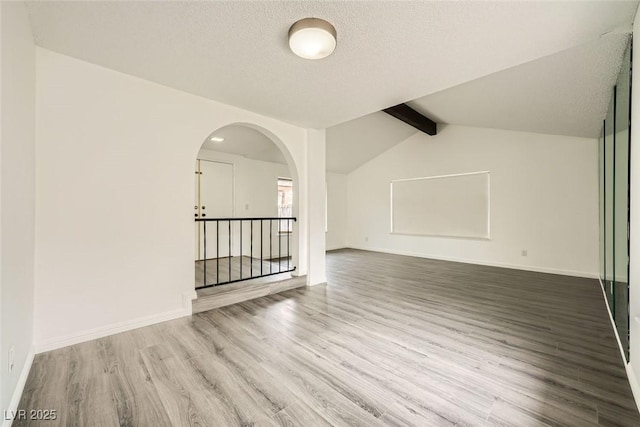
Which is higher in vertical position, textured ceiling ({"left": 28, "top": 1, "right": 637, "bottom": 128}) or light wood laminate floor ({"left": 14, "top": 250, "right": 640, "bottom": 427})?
textured ceiling ({"left": 28, "top": 1, "right": 637, "bottom": 128})

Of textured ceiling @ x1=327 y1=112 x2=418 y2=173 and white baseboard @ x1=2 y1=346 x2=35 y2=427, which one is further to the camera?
textured ceiling @ x1=327 y1=112 x2=418 y2=173

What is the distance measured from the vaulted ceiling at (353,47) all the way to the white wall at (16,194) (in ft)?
1.04

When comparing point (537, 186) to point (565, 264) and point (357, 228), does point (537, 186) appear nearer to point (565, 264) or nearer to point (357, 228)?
point (565, 264)

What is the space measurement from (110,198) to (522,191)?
6.16m

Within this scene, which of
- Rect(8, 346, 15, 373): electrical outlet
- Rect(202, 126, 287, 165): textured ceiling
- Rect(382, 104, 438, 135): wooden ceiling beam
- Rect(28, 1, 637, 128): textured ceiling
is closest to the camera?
Rect(8, 346, 15, 373): electrical outlet

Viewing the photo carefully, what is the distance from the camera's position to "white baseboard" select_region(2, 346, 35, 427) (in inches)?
53.8

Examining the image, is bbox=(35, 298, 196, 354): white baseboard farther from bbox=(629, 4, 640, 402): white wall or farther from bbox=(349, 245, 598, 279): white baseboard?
bbox=(349, 245, 598, 279): white baseboard

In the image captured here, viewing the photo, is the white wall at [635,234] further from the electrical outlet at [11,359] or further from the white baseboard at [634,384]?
the electrical outlet at [11,359]

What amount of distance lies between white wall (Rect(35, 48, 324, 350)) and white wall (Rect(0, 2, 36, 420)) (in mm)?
139

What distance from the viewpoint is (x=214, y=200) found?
17.7 feet

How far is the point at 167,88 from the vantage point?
2.63 m

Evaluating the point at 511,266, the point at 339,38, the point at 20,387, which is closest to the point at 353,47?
the point at 339,38

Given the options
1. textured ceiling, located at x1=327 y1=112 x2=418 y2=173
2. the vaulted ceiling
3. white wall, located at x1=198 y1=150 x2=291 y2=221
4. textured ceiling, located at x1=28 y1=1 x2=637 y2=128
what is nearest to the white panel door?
white wall, located at x1=198 y1=150 x2=291 y2=221

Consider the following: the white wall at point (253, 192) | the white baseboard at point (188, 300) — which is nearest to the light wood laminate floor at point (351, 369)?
the white baseboard at point (188, 300)
